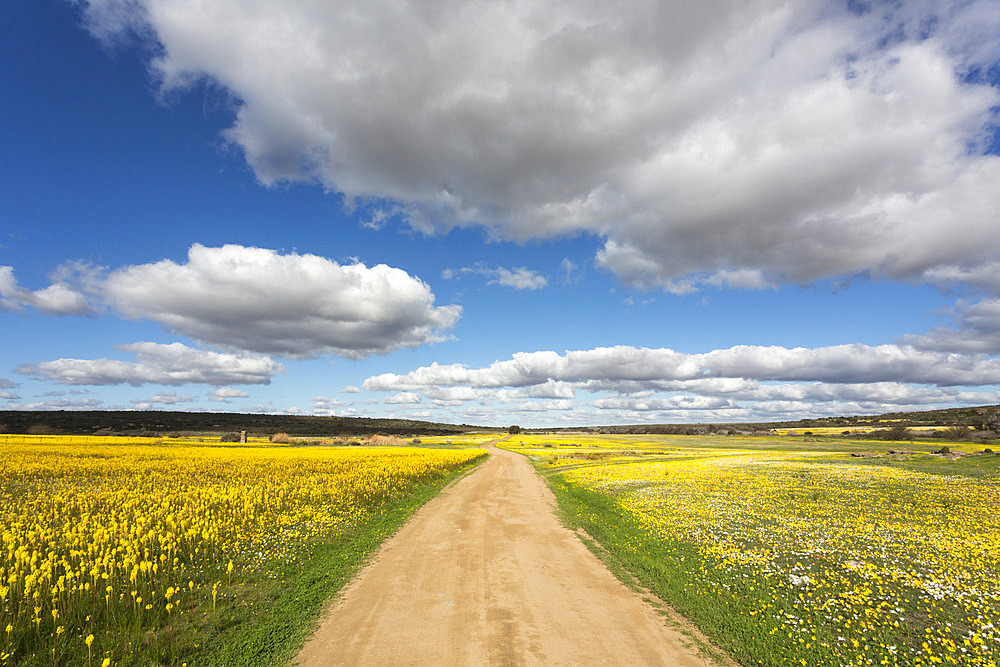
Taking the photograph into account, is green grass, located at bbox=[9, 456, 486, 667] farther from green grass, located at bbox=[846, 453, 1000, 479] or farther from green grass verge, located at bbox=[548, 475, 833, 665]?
green grass, located at bbox=[846, 453, 1000, 479]

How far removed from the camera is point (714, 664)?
6914 mm

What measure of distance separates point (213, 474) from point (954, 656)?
103 feet

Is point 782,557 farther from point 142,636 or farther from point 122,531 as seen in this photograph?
point 122,531

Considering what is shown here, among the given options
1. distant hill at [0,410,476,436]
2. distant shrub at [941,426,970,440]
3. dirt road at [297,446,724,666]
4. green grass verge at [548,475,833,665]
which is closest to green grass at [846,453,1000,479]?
green grass verge at [548,475,833,665]

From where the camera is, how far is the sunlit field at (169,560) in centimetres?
733

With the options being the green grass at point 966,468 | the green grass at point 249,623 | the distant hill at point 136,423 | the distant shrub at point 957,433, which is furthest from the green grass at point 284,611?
the distant hill at point 136,423

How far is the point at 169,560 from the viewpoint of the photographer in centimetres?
1073

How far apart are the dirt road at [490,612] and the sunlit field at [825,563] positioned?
1.30m

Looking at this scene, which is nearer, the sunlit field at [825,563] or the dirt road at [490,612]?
the dirt road at [490,612]

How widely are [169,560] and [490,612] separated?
844cm

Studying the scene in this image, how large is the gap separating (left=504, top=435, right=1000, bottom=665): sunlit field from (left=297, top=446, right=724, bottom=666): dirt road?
4.25ft

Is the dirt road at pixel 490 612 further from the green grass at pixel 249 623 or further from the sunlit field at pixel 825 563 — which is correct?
the sunlit field at pixel 825 563

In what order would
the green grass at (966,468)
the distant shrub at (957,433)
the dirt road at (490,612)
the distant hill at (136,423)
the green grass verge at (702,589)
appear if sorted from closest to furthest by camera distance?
the dirt road at (490,612) < the green grass verge at (702,589) < the green grass at (966,468) < the distant shrub at (957,433) < the distant hill at (136,423)

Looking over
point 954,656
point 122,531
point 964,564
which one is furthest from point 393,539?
point 964,564
